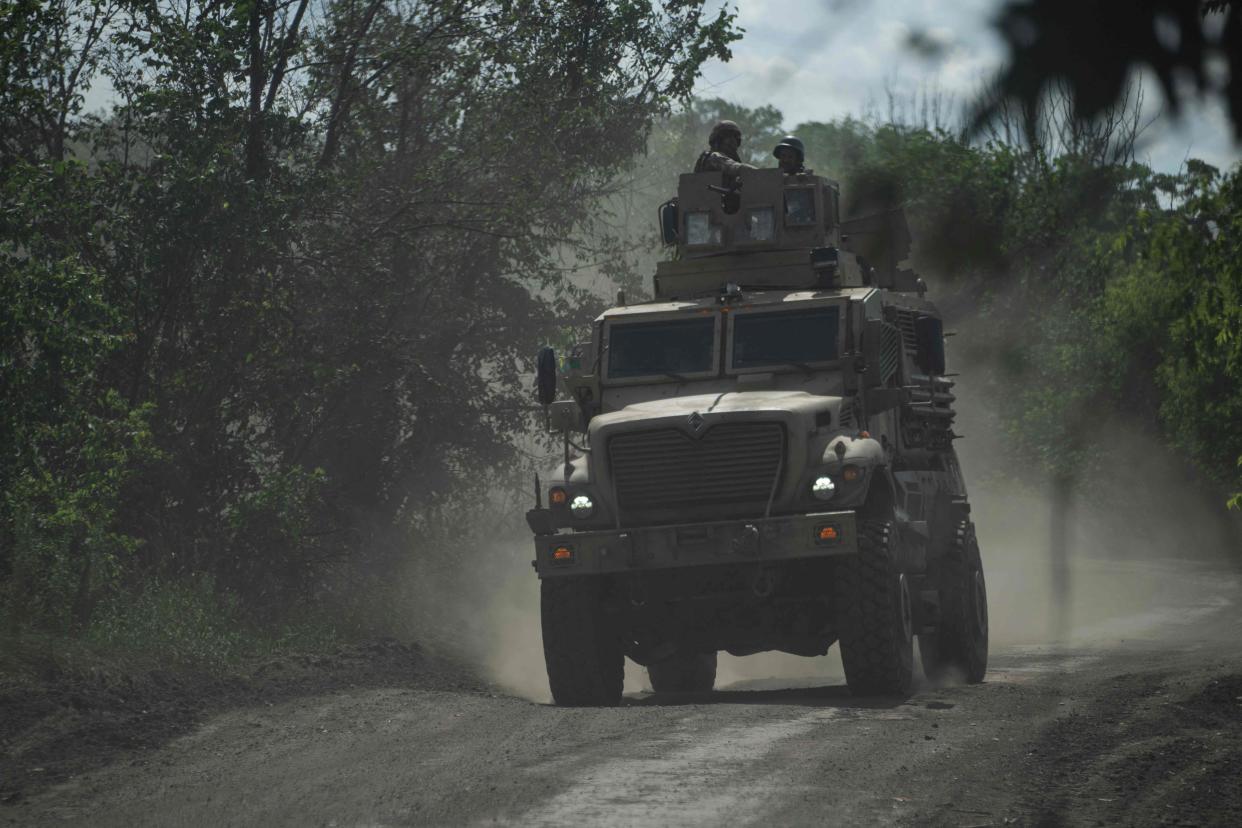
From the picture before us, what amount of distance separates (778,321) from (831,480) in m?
1.71

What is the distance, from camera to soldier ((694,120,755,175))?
13.8 meters

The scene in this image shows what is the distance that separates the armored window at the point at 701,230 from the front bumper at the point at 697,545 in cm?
300

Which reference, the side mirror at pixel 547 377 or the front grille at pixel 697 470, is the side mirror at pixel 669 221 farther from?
the front grille at pixel 697 470

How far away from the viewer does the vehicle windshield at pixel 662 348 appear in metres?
12.6

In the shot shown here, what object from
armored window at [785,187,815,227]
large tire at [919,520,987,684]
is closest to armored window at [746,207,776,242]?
armored window at [785,187,815,227]

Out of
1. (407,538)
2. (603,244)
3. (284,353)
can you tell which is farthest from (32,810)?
(603,244)

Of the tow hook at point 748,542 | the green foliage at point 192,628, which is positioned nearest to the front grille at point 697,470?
the tow hook at point 748,542

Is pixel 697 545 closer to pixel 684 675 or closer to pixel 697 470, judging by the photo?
pixel 697 470

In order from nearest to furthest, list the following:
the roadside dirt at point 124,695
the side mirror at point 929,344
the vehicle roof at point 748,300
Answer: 1. the roadside dirt at point 124,695
2. the vehicle roof at point 748,300
3. the side mirror at point 929,344

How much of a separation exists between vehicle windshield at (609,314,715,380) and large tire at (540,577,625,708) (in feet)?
5.63

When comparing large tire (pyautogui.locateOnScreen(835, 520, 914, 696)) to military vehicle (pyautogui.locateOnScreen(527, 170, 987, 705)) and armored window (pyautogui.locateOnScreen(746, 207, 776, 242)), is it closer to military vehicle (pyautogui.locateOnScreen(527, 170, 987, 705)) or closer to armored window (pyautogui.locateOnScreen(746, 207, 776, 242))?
military vehicle (pyautogui.locateOnScreen(527, 170, 987, 705))

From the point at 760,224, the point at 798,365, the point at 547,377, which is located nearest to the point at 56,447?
the point at 547,377

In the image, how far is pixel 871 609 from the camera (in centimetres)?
1121

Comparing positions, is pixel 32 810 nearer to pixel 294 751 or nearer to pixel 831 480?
pixel 294 751
